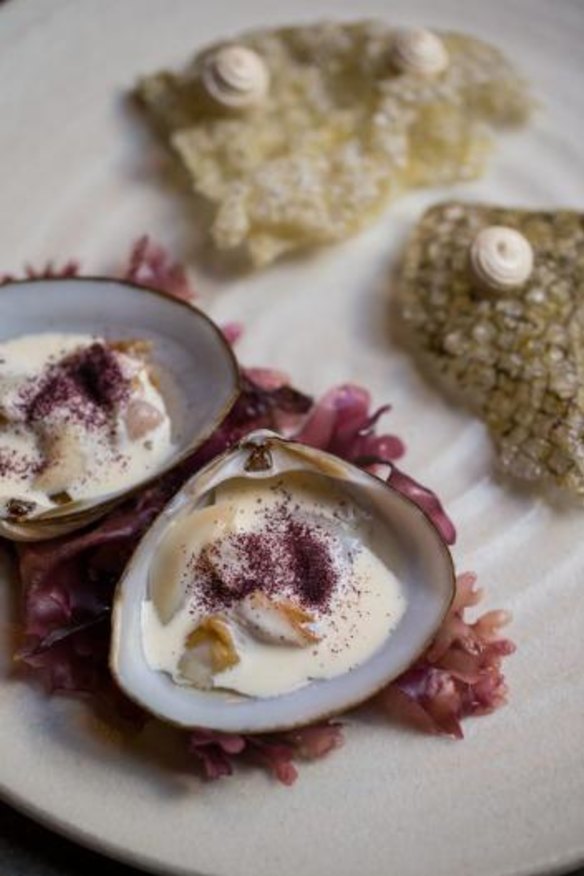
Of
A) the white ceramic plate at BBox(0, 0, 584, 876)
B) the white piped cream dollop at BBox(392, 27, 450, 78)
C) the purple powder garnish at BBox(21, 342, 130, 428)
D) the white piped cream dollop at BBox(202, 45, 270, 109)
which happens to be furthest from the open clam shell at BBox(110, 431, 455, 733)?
the white piped cream dollop at BBox(392, 27, 450, 78)

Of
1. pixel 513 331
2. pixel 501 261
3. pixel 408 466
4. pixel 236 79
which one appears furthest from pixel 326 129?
pixel 408 466

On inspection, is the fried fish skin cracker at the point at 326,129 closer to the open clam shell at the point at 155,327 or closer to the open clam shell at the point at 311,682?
the open clam shell at the point at 155,327

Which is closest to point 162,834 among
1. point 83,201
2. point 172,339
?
point 172,339

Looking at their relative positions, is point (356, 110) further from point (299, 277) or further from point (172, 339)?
point (172, 339)

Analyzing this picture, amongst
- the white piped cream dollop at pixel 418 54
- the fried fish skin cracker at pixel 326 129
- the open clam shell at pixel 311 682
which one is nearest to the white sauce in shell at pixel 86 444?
the open clam shell at pixel 311 682

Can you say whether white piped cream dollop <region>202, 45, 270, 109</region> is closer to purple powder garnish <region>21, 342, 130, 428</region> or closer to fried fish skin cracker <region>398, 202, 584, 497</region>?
fried fish skin cracker <region>398, 202, 584, 497</region>

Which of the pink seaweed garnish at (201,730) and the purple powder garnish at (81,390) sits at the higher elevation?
the purple powder garnish at (81,390)

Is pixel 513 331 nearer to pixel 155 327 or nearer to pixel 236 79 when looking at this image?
pixel 155 327

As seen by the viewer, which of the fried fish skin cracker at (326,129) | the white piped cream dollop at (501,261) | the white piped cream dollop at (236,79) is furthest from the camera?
the white piped cream dollop at (236,79)
